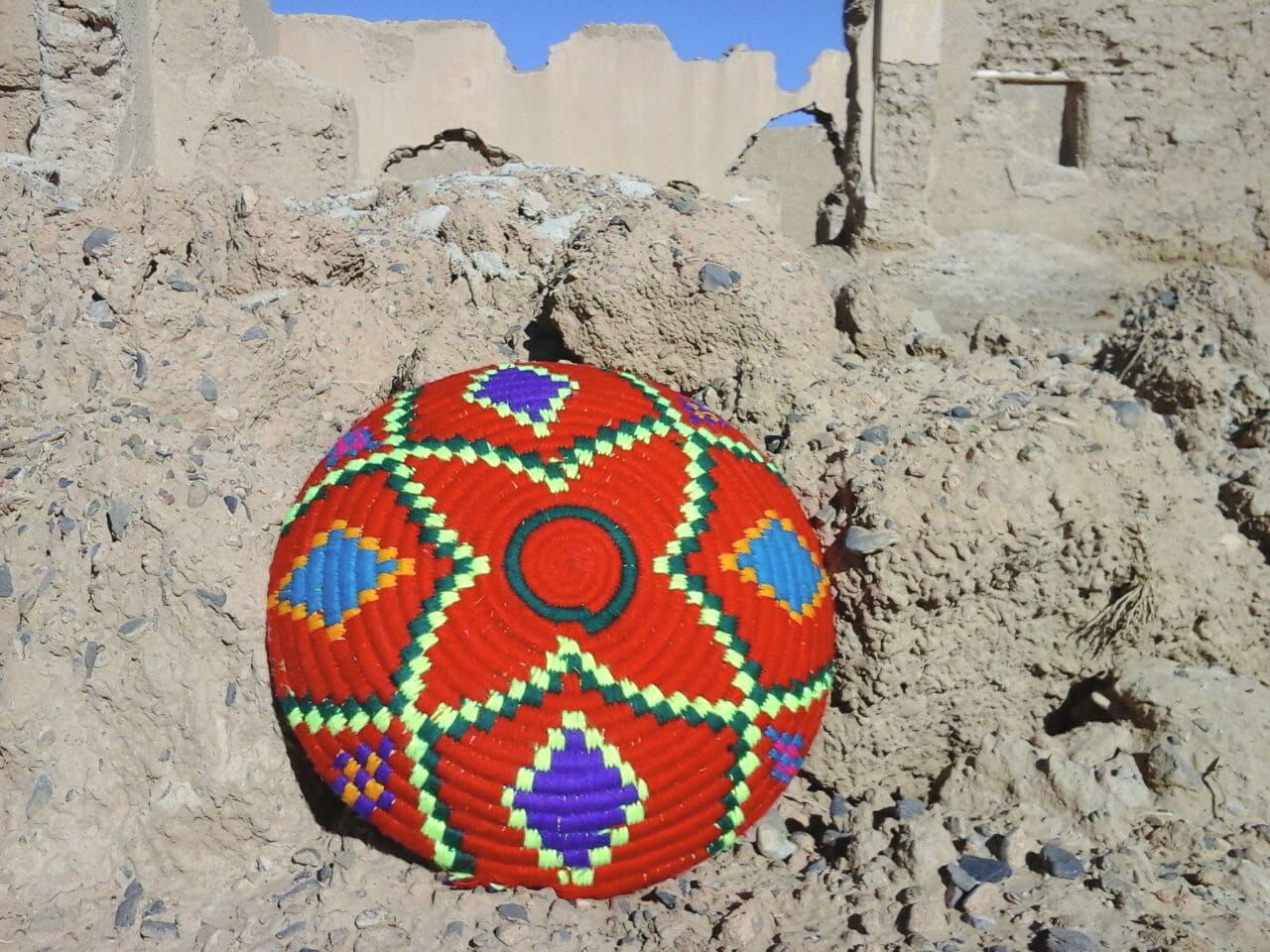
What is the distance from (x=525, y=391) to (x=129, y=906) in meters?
1.27

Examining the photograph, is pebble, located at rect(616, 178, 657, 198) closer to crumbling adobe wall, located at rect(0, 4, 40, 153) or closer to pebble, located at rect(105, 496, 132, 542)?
pebble, located at rect(105, 496, 132, 542)

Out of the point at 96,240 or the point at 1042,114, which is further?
the point at 1042,114

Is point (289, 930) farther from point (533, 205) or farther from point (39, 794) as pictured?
point (533, 205)

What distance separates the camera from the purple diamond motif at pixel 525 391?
229cm

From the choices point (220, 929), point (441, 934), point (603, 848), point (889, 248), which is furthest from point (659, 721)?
point (889, 248)

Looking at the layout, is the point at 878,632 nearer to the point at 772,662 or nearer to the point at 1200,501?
the point at 772,662

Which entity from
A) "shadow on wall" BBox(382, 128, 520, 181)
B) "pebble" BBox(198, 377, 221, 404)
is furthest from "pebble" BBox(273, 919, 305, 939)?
"shadow on wall" BBox(382, 128, 520, 181)

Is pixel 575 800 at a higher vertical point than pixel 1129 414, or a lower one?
lower

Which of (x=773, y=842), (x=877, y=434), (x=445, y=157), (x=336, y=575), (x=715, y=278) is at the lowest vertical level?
(x=773, y=842)

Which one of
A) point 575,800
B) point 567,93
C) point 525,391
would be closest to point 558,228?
point 525,391

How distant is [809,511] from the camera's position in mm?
2484

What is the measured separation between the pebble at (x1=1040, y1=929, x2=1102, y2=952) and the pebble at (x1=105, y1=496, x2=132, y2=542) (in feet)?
6.19

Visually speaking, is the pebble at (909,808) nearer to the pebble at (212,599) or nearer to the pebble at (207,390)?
the pebble at (212,599)

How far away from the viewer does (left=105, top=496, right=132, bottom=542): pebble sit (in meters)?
2.11
